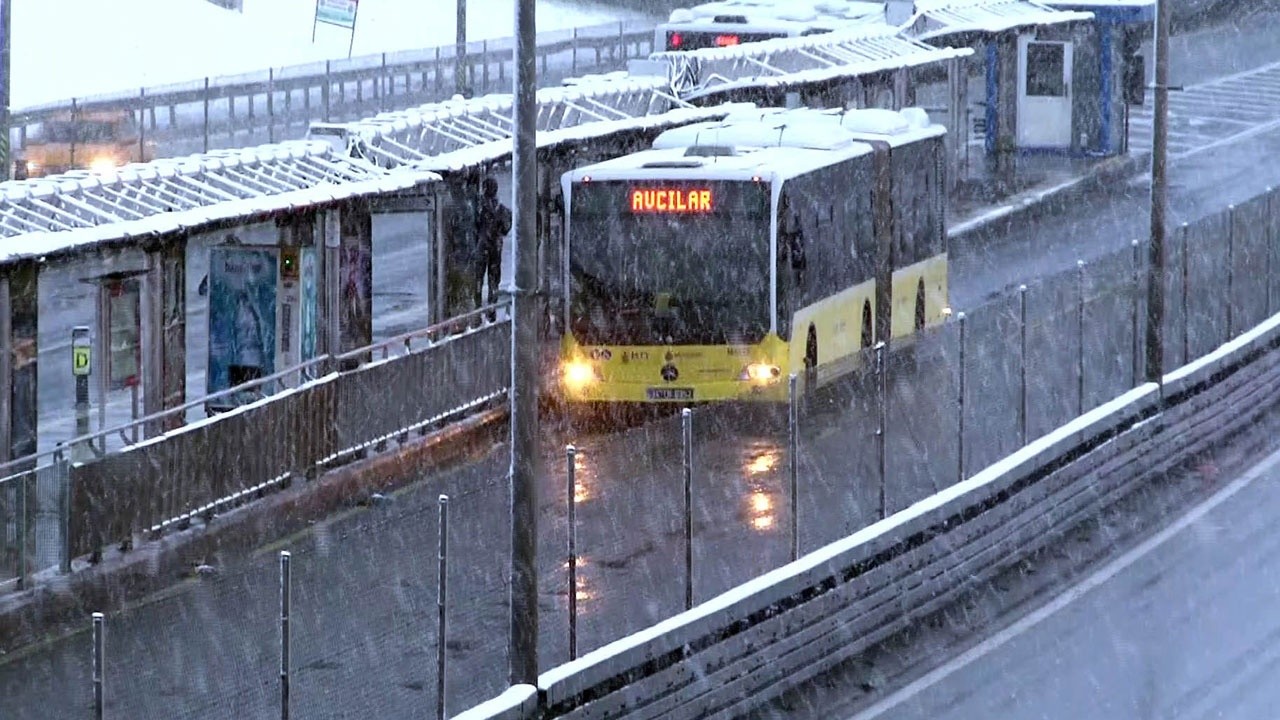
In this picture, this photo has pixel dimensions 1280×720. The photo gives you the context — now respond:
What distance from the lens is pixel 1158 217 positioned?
27.2 metres

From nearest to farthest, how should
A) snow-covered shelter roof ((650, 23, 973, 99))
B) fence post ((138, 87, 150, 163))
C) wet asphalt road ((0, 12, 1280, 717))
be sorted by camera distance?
wet asphalt road ((0, 12, 1280, 717)) < snow-covered shelter roof ((650, 23, 973, 99)) < fence post ((138, 87, 150, 163))

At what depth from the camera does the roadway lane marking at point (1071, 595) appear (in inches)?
721

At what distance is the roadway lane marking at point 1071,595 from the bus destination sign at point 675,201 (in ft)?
19.9

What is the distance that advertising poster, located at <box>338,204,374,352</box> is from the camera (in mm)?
26781

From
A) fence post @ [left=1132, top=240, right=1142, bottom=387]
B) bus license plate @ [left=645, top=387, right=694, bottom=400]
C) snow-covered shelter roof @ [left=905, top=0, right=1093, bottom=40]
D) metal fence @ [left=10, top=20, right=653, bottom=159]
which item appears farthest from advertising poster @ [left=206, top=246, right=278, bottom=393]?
snow-covered shelter roof @ [left=905, top=0, right=1093, bottom=40]

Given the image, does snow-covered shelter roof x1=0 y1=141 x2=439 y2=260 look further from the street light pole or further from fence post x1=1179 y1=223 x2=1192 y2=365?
fence post x1=1179 y1=223 x2=1192 y2=365

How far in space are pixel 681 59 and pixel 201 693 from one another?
24704mm

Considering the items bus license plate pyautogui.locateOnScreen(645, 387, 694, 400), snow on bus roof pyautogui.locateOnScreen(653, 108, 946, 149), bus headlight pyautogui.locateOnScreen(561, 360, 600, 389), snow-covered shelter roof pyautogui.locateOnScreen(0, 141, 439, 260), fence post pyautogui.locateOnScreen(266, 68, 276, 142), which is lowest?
fence post pyautogui.locateOnScreen(266, 68, 276, 142)

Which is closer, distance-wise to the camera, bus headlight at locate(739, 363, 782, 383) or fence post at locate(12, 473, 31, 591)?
fence post at locate(12, 473, 31, 591)

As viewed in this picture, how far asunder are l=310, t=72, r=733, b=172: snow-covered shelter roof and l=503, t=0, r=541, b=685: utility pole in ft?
40.7

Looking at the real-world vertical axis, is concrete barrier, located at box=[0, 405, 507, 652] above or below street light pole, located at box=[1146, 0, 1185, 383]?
below

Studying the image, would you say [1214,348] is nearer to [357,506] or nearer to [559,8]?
[357,506]

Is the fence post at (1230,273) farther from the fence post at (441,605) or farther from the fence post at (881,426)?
the fence post at (441,605)

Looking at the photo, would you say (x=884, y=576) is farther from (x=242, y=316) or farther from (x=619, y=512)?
(x=242, y=316)
